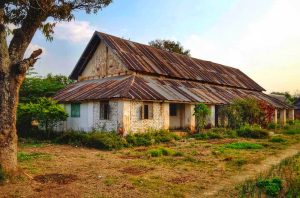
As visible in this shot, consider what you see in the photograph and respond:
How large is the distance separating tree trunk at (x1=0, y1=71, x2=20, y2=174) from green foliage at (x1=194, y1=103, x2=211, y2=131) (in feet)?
49.3

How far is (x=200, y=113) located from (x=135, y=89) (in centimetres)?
495

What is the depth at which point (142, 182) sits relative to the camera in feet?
28.3

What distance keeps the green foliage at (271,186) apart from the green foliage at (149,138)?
31.9 feet

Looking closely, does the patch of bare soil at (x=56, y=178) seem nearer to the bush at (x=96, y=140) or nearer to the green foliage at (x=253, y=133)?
the bush at (x=96, y=140)

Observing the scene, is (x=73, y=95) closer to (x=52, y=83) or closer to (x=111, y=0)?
(x=52, y=83)

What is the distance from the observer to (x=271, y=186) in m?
7.54

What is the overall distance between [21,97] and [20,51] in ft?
57.8

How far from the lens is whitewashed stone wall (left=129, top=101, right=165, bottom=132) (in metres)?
19.0

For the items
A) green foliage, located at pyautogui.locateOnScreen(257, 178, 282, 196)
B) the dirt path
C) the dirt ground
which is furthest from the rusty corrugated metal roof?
green foliage, located at pyautogui.locateOnScreen(257, 178, 282, 196)

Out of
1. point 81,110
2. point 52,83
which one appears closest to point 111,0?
point 81,110

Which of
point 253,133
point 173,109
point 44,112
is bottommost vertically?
point 253,133

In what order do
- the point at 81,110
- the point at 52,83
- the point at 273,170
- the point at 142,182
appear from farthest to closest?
the point at 52,83 → the point at 81,110 → the point at 273,170 → the point at 142,182

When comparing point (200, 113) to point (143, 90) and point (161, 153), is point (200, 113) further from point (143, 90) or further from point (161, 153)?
point (161, 153)

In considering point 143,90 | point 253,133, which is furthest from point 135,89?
point 253,133
